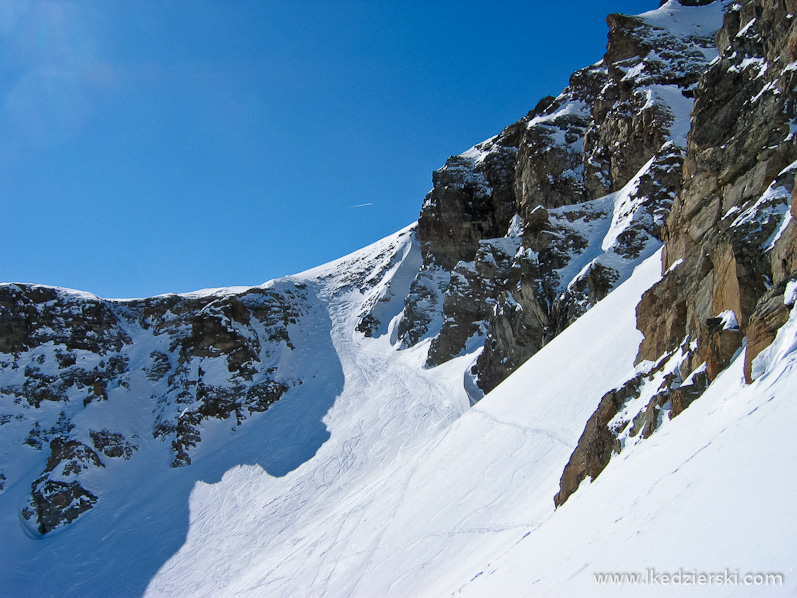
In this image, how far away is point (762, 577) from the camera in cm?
369

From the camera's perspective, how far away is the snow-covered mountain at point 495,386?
21.9 feet

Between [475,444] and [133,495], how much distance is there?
96.4 ft

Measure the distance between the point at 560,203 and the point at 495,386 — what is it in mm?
16685

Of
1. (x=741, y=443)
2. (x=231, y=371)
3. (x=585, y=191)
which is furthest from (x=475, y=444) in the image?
(x=231, y=371)

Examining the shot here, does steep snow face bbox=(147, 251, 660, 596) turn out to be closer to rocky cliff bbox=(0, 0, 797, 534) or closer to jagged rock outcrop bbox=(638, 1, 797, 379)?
rocky cliff bbox=(0, 0, 797, 534)

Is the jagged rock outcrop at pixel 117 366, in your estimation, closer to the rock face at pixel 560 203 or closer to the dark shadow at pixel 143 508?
the dark shadow at pixel 143 508

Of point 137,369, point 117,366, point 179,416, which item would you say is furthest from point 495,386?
point 117,366

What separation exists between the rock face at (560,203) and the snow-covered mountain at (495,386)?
0.69 ft

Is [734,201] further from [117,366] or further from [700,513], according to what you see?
[117,366]

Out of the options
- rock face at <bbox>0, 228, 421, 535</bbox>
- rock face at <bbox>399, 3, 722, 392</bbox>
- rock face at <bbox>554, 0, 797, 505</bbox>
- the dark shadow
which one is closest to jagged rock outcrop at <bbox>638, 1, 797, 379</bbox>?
A: rock face at <bbox>554, 0, 797, 505</bbox>

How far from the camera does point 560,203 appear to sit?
40.9m

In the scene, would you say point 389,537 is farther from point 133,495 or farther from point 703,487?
point 133,495

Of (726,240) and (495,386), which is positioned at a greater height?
(726,240)

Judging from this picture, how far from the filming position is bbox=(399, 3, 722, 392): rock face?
29031 millimetres
